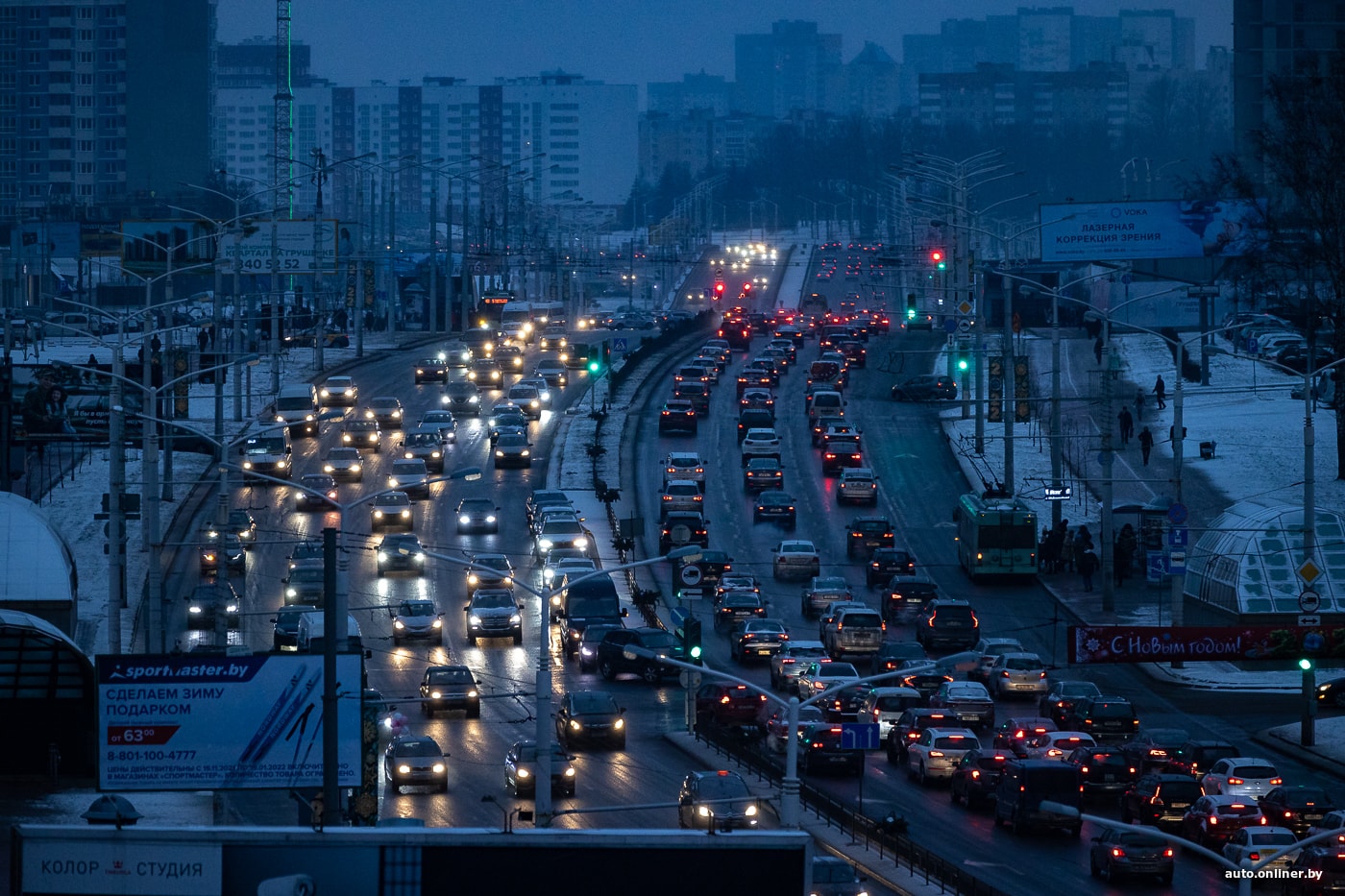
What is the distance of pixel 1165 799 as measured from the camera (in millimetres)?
34188

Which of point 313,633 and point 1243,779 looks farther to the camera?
point 313,633

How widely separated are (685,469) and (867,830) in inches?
1472

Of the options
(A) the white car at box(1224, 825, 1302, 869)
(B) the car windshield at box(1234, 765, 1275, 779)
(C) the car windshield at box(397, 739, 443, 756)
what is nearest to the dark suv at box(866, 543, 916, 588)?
(B) the car windshield at box(1234, 765, 1275, 779)

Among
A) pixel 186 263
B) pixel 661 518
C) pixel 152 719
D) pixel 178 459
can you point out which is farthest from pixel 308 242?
pixel 152 719

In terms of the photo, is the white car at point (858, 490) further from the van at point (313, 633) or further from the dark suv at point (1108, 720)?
the van at point (313, 633)

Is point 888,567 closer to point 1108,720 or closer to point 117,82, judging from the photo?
point 1108,720

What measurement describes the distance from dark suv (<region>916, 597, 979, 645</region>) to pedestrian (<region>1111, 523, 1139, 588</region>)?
8793 mm

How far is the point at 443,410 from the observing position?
8081 centimetres

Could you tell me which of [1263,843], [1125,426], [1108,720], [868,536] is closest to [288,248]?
[1125,426]

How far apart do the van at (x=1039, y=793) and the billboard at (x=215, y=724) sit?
1024 centimetres

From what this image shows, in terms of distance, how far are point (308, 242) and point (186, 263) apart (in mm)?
17854

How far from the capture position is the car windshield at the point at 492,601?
166 ft

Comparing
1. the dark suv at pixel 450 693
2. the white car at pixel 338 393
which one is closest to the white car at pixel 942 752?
the dark suv at pixel 450 693

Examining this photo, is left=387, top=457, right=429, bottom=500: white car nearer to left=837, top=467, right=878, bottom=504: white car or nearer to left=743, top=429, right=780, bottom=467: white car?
left=743, top=429, right=780, bottom=467: white car
